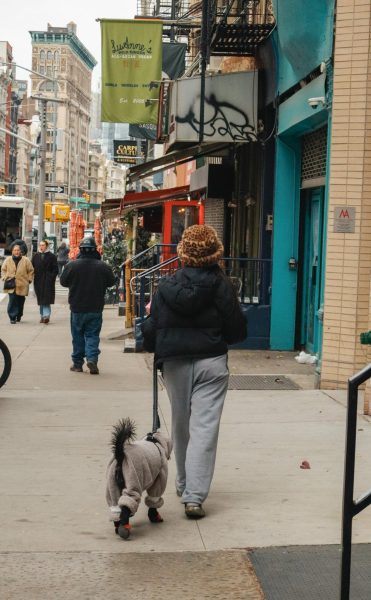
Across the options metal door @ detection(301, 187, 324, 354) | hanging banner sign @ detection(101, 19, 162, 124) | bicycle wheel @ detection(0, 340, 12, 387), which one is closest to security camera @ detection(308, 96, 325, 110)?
metal door @ detection(301, 187, 324, 354)

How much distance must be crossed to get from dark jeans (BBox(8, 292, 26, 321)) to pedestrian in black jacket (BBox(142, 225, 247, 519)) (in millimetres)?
14992

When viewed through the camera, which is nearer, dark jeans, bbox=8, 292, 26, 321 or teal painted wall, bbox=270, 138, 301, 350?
teal painted wall, bbox=270, 138, 301, 350

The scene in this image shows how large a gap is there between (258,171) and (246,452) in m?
9.23

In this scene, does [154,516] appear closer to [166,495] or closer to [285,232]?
[166,495]

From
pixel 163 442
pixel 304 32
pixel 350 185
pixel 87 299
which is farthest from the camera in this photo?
pixel 87 299

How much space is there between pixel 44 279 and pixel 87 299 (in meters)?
8.33

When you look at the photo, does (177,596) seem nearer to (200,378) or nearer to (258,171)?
(200,378)

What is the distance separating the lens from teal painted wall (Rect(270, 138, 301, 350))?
48.5 ft

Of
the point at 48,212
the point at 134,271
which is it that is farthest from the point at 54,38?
the point at 134,271

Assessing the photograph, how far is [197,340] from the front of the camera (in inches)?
244

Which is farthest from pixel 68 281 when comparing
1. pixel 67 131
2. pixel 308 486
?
pixel 67 131

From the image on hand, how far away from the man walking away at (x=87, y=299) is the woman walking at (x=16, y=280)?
305 inches

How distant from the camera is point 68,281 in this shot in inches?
513

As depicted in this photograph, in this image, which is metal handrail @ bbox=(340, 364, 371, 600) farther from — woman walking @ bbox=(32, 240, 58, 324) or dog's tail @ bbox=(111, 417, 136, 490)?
woman walking @ bbox=(32, 240, 58, 324)
